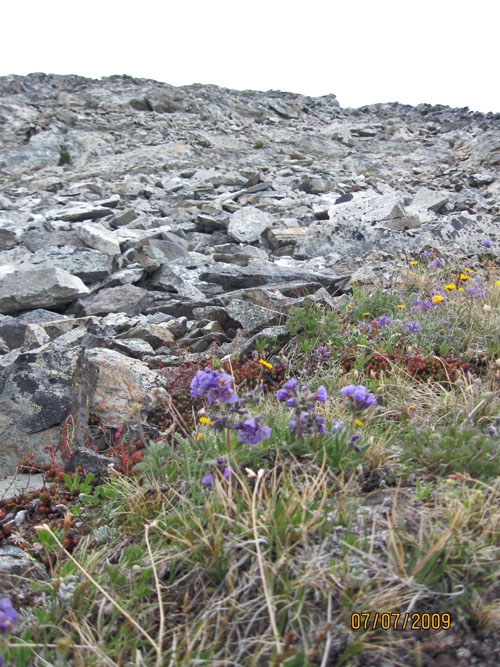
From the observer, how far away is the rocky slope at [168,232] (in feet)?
14.1

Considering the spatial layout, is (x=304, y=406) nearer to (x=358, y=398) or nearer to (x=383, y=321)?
(x=358, y=398)

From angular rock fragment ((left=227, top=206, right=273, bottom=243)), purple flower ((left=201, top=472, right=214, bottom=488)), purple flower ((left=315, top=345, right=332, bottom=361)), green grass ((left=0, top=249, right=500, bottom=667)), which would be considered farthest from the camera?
angular rock fragment ((left=227, top=206, right=273, bottom=243))

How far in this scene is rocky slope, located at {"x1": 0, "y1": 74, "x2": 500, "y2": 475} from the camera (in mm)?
4312

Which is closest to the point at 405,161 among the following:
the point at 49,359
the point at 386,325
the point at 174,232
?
the point at 174,232

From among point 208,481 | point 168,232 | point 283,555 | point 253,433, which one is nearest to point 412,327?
point 253,433

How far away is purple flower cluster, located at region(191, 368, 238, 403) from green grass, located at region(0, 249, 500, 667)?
23cm

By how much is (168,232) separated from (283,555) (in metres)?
7.80

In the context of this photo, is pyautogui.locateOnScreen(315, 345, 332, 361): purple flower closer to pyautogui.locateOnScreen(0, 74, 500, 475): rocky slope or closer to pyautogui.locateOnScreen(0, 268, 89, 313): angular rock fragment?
pyautogui.locateOnScreen(0, 74, 500, 475): rocky slope

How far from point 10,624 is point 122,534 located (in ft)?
3.09

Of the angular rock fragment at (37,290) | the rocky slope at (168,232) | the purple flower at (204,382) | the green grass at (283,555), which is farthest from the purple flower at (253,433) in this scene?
the angular rock fragment at (37,290)

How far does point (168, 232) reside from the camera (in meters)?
9.08

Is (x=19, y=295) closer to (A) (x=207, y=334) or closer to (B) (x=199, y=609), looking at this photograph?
(A) (x=207, y=334)

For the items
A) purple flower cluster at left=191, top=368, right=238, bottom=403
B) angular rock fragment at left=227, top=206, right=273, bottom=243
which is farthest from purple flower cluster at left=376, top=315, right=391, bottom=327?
angular rock fragment at left=227, top=206, right=273, bottom=243

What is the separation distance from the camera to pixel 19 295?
21.3ft
